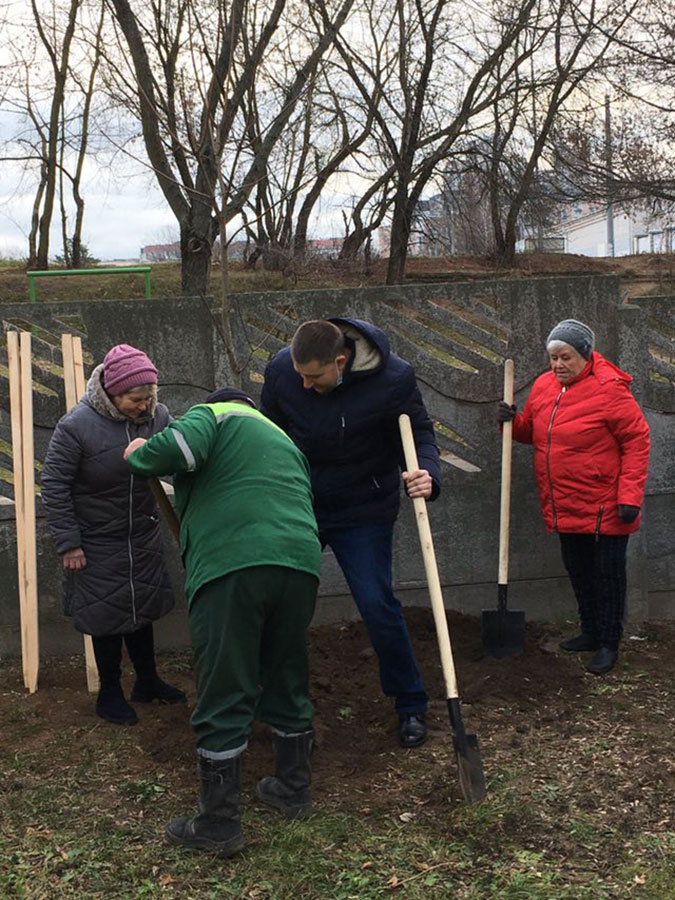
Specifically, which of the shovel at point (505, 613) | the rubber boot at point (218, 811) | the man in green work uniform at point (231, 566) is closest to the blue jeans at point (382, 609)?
the man in green work uniform at point (231, 566)

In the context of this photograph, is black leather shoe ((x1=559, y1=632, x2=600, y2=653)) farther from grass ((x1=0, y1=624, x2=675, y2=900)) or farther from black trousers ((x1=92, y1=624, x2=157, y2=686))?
black trousers ((x1=92, y1=624, x2=157, y2=686))

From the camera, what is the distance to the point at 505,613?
514 cm

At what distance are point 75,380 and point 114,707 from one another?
160 cm

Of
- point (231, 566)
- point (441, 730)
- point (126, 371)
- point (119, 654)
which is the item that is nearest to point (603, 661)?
point (441, 730)

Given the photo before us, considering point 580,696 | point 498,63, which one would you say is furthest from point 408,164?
point 580,696

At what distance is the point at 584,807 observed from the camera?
12.0ft

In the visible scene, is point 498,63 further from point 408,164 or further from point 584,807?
point 584,807

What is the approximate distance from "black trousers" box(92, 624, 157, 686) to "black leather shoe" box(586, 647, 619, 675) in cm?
220

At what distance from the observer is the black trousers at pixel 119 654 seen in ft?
14.5

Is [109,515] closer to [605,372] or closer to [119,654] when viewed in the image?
[119,654]

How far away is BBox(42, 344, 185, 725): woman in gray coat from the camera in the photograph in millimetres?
4285

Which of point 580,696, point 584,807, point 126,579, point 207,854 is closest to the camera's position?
point 207,854

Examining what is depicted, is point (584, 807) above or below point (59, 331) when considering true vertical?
below

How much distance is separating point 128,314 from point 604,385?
2.50m
